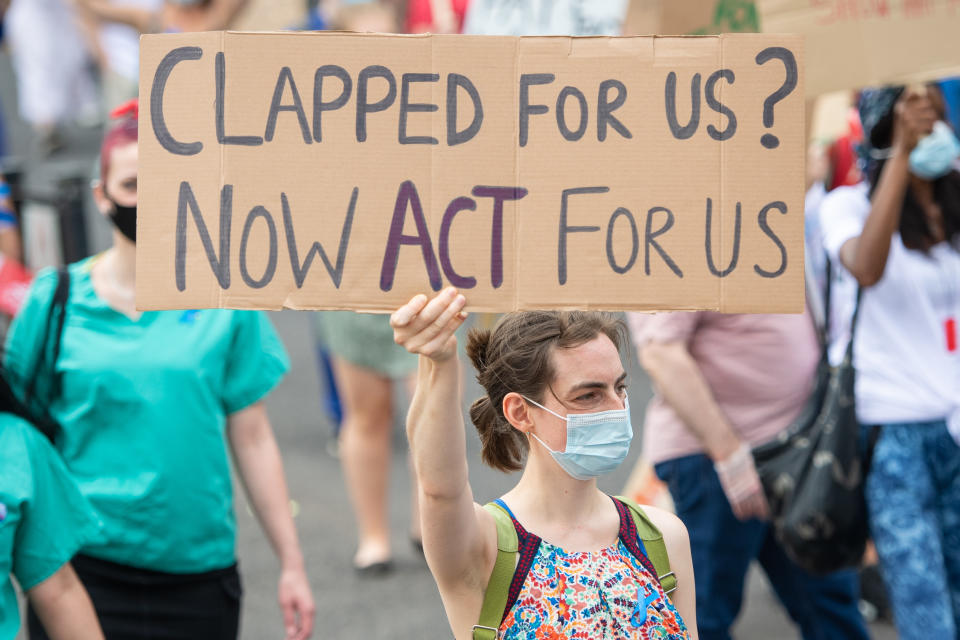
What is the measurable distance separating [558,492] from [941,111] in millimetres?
2063

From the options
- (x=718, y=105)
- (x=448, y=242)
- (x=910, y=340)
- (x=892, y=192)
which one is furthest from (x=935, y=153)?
(x=448, y=242)

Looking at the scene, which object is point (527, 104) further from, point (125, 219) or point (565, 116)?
point (125, 219)

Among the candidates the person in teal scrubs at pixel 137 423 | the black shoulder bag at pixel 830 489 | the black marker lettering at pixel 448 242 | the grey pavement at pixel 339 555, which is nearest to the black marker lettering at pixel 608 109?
the black marker lettering at pixel 448 242

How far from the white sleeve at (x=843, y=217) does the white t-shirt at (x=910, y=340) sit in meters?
0.02

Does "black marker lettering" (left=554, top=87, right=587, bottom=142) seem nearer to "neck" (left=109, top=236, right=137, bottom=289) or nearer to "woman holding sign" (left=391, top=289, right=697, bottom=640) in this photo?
"woman holding sign" (left=391, top=289, right=697, bottom=640)

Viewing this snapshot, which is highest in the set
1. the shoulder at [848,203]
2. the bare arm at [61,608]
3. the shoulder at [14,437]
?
the shoulder at [848,203]

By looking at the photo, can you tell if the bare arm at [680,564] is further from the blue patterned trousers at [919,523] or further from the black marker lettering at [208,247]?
the blue patterned trousers at [919,523]

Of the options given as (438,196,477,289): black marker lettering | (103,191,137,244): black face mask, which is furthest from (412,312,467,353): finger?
(103,191,137,244): black face mask

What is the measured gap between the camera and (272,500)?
12.1ft

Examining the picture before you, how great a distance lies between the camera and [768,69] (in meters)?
2.53

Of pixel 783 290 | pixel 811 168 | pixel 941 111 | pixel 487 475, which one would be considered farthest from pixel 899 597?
pixel 487 475

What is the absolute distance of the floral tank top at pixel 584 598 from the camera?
2.44 meters

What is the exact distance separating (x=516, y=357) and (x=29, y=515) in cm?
112

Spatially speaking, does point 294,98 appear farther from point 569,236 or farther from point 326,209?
point 569,236
